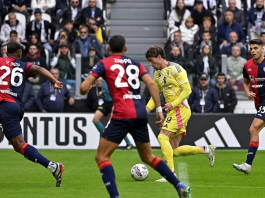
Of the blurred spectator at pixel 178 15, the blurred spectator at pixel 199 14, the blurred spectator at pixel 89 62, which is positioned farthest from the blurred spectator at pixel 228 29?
the blurred spectator at pixel 89 62

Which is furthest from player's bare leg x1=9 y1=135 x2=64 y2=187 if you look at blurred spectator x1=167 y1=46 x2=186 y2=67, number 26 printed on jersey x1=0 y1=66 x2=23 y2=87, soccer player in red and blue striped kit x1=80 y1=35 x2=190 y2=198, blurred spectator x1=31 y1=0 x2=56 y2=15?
blurred spectator x1=31 y1=0 x2=56 y2=15

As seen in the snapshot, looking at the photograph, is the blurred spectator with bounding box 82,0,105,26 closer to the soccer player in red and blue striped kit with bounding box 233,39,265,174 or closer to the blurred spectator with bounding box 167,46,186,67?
the blurred spectator with bounding box 167,46,186,67

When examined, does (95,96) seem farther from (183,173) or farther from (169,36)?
(183,173)

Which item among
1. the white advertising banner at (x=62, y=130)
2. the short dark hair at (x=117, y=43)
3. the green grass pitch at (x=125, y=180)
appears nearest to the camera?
the short dark hair at (x=117, y=43)

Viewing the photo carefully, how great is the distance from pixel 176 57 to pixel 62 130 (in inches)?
158

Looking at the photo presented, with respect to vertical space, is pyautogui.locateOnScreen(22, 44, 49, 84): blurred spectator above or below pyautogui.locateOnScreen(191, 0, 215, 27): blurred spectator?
below

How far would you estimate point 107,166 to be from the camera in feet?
20.1

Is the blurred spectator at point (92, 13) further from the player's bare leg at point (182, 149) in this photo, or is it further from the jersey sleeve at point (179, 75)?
the jersey sleeve at point (179, 75)

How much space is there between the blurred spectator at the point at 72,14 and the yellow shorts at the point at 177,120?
10.7 meters

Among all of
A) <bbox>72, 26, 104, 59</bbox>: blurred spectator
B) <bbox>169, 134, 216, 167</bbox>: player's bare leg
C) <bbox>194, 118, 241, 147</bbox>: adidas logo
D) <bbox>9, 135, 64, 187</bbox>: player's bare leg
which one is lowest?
<bbox>194, 118, 241, 147</bbox>: adidas logo

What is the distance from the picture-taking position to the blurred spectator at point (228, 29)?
17828mm

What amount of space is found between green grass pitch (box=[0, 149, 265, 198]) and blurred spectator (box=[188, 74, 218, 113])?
9.58 feet

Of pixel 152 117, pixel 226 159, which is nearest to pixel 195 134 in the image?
Answer: pixel 152 117

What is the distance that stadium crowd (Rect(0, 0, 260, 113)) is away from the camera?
15.8m
